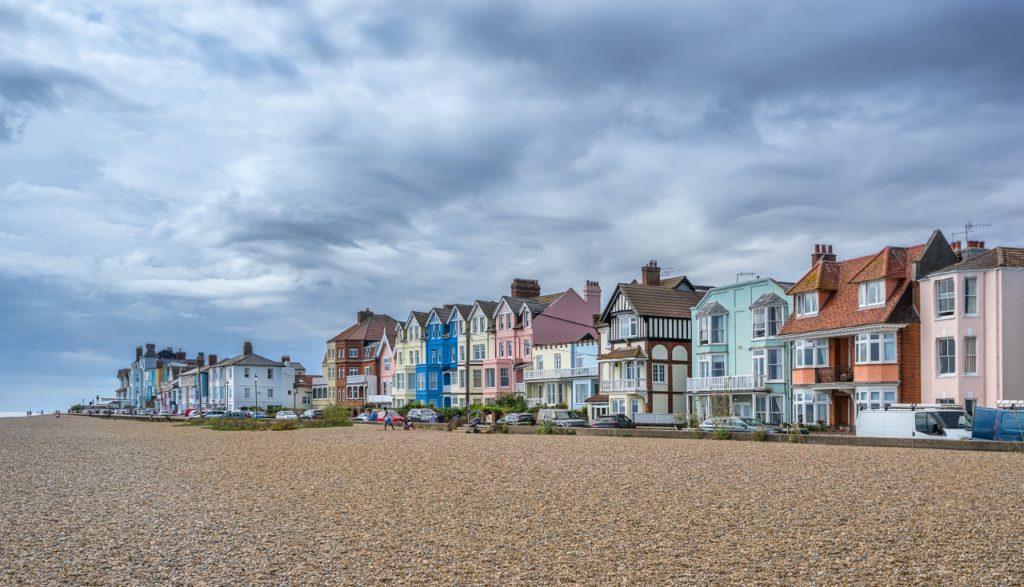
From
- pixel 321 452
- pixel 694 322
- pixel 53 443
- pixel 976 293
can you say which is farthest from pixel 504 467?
pixel 694 322

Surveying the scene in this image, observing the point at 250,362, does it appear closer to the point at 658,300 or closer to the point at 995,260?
the point at 658,300

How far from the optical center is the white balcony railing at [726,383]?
5010 centimetres

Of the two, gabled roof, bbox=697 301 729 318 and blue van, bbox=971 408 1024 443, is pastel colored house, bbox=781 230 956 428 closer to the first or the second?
gabled roof, bbox=697 301 729 318

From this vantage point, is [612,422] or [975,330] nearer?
[975,330]

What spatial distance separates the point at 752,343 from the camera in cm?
5125

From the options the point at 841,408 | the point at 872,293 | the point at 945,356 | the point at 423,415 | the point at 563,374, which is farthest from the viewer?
the point at 563,374

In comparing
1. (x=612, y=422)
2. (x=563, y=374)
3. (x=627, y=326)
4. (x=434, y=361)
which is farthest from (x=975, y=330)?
(x=434, y=361)

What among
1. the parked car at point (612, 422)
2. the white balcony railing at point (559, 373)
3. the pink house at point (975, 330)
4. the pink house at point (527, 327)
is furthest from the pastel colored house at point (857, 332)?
the pink house at point (527, 327)

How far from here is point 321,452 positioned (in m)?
31.8

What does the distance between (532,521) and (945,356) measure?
1175 inches

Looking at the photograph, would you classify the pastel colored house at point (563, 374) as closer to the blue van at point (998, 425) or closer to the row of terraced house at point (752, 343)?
the row of terraced house at point (752, 343)

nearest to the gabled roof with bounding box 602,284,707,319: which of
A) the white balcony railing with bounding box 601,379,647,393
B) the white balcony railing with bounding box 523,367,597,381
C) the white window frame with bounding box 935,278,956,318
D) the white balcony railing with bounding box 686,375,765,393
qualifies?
the white balcony railing with bounding box 601,379,647,393

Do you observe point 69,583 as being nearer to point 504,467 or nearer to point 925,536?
point 925,536

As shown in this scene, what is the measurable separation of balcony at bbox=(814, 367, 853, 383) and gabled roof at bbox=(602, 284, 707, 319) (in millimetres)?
13175
